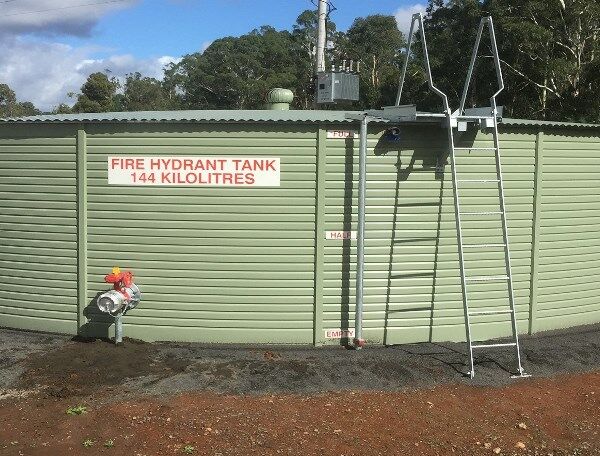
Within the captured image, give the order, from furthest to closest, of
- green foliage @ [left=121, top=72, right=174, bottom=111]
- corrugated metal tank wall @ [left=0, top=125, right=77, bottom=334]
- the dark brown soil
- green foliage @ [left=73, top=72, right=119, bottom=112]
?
green foliage @ [left=121, top=72, right=174, bottom=111], green foliage @ [left=73, top=72, right=119, bottom=112], corrugated metal tank wall @ [left=0, top=125, right=77, bottom=334], the dark brown soil

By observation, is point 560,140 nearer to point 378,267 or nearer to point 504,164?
point 504,164

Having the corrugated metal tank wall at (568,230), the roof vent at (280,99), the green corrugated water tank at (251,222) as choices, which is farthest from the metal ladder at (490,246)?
the roof vent at (280,99)

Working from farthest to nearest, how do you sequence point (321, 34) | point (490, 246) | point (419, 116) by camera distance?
point (321, 34), point (419, 116), point (490, 246)

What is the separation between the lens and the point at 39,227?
8664mm

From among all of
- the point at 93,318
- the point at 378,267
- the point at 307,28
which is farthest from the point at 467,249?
the point at 307,28

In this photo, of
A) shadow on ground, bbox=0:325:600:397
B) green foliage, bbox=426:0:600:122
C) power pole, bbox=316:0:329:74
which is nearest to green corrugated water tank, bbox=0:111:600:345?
shadow on ground, bbox=0:325:600:397

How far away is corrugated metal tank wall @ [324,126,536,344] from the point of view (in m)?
8.25

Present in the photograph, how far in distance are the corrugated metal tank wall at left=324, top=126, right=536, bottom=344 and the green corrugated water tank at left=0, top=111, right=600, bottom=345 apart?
20mm

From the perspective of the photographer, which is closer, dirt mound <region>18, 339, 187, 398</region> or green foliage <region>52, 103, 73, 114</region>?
dirt mound <region>18, 339, 187, 398</region>

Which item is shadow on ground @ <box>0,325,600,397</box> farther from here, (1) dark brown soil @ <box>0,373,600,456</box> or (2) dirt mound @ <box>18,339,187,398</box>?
(1) dark brown soil @ <box>0,373,600,456</box>

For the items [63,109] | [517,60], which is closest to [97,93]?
[63,109]

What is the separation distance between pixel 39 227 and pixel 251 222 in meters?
3.16

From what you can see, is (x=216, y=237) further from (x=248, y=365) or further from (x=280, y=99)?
(x=280, y=99)

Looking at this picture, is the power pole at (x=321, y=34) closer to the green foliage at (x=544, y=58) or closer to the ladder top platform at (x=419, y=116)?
the ladder top platform at (x=419, y=116)
